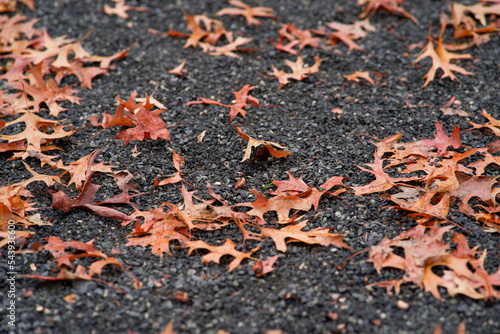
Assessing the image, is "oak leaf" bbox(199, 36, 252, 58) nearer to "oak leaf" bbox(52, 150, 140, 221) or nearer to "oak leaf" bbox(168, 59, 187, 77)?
"oak leaf" bbox(168, 59, 187, 77)

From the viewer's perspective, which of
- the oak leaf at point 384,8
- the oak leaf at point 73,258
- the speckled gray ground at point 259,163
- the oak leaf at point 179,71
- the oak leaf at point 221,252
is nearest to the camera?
the speckled gray ground at point 259,163

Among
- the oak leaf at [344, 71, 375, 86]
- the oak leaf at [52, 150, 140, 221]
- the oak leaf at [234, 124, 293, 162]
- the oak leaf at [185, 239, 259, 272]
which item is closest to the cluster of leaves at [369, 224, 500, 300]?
the oak leaf at [185, 239, 259, 272]

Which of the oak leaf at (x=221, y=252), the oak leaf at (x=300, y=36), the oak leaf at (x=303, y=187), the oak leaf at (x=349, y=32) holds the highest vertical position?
the oak leaf at (x=349, y=32)

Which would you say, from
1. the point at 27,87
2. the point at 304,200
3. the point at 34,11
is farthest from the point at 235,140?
the point at 34,11

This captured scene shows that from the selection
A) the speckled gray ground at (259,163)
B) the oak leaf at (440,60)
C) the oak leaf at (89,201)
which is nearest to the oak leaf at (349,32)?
the speckled gray ground at (259,163)

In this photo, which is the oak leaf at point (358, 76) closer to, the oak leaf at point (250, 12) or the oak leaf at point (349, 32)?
the oak leaf at point (349, 32)

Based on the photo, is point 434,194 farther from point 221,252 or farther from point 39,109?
point 39,109
